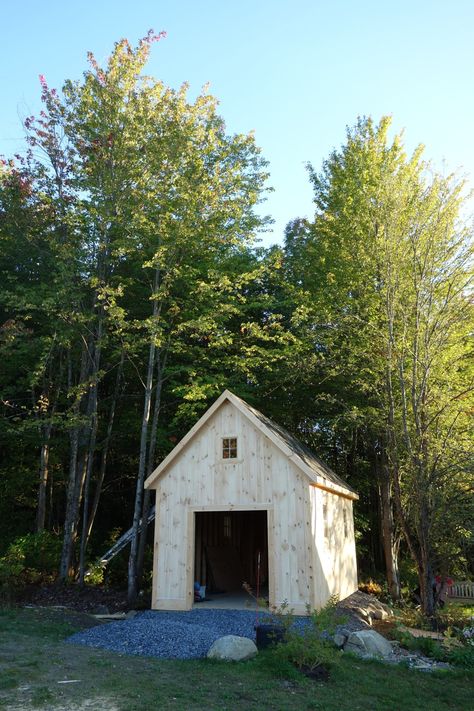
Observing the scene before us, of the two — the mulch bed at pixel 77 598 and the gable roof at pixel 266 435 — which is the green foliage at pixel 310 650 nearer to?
the gable roof at pixel 266 435

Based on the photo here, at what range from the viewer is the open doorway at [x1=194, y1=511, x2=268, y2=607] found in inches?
577

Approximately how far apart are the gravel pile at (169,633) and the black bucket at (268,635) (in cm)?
41

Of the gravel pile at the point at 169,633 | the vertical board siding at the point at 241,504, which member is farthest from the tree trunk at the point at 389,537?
the gravel pile at the point at 169,633

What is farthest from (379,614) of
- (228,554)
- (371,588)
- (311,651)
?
(311,651)

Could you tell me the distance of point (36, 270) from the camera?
→ 17.7m

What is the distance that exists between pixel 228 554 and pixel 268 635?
7.94m

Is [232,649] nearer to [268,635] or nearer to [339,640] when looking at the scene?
[268,635]

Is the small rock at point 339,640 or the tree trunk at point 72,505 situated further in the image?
the tree trunk at point 72,505

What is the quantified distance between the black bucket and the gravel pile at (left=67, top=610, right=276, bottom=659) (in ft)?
1.35

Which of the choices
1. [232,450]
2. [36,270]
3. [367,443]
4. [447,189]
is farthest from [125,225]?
[367,443]

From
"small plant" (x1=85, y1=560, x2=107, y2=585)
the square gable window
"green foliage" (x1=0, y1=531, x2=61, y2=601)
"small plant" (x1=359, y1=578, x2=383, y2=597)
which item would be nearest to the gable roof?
the square gable window

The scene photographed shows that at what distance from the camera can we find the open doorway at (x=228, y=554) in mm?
14656

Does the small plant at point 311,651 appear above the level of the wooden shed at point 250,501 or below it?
below

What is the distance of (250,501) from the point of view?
12.2 meters
